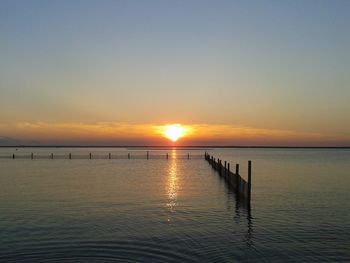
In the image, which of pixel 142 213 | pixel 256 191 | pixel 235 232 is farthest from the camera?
pixel 256 191

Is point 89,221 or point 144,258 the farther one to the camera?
point 89,221

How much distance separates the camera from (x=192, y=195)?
1153 inches

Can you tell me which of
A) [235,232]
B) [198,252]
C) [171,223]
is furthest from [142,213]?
[198,252]

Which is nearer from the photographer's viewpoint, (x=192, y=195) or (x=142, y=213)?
(x=142, y=213)

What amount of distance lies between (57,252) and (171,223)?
638cm

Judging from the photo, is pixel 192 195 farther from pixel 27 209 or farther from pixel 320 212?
pixel 27 209

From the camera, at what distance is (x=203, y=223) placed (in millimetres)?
18844

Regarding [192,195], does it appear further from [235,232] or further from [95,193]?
[235,232]

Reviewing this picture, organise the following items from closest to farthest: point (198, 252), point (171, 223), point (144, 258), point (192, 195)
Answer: point (144, 258)
point (198, 252)
point (171, 223)
point (192, 195)

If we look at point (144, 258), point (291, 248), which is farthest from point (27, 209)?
point (291, 248)

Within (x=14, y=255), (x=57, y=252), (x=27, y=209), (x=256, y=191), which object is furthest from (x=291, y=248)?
(x=256, y=191)

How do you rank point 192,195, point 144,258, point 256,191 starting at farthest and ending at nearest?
point 256,191 → point 192,195 → point 144,258

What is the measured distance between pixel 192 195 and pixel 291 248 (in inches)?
591

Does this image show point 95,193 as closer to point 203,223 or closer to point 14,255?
point 203,223
